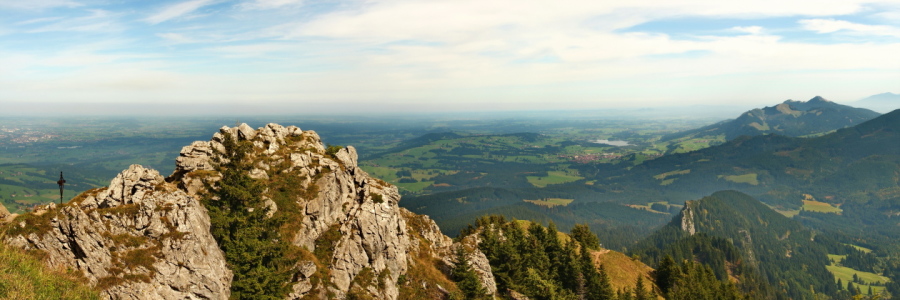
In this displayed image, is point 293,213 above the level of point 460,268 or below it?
above

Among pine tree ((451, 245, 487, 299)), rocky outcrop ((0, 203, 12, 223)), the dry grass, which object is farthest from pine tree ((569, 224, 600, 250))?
rocky outcrop ((0, 203, 12, 223))

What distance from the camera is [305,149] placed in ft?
199

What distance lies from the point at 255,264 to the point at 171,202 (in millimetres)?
10298

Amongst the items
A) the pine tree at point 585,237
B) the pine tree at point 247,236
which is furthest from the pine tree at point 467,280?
the pine tree at point 585,237

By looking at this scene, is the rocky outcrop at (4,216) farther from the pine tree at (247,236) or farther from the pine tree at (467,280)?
the pine tree at (467,280)

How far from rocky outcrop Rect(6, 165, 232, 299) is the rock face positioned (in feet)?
0.27

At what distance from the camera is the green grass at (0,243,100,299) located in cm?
1995

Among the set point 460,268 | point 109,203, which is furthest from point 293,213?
point 460,268

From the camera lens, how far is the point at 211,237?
136ft

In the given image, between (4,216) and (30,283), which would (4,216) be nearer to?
(4,216)

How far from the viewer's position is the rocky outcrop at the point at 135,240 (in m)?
31.8

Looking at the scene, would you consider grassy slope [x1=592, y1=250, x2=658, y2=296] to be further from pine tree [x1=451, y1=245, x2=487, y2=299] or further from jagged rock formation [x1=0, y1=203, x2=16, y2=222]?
jagged rock formation [x1=0, y1=203, x2=16, y2=222]

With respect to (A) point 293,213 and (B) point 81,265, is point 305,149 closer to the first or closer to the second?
(A) point 293,213

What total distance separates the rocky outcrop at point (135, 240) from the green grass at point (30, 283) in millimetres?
4418
